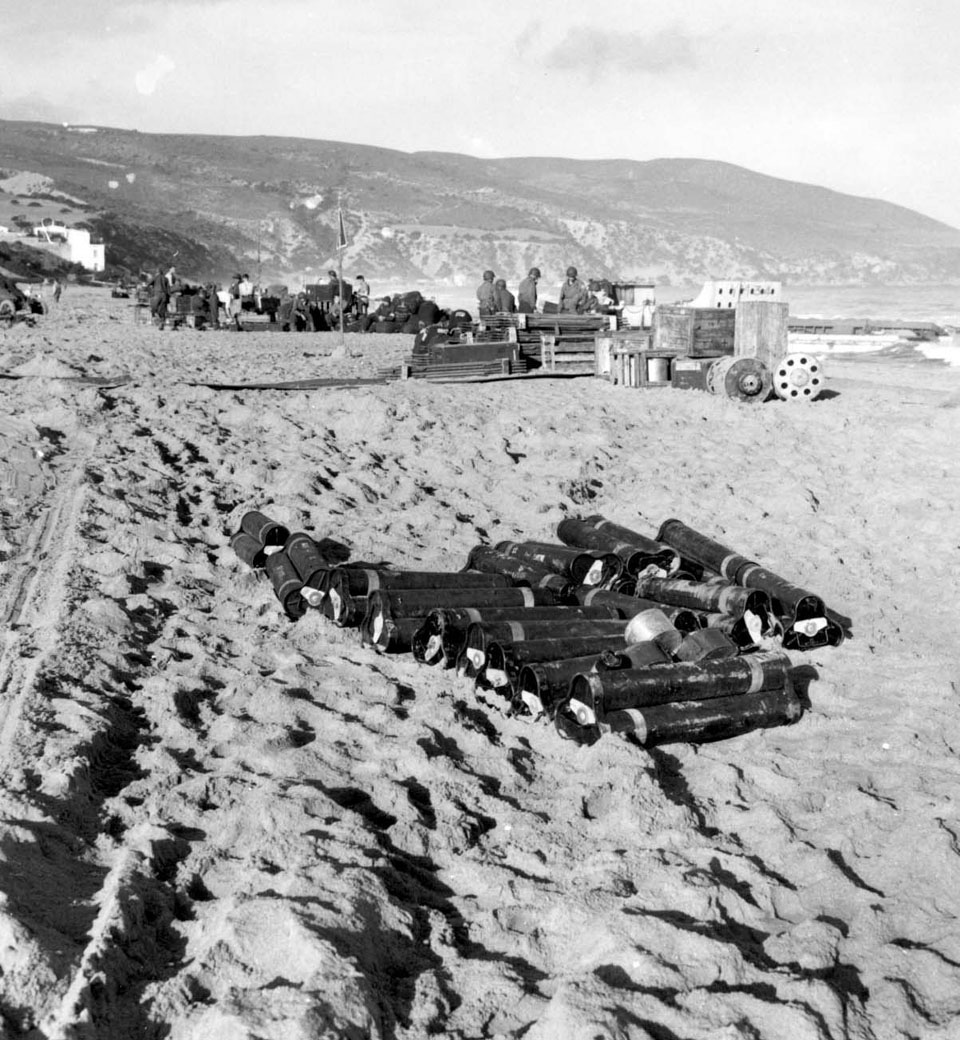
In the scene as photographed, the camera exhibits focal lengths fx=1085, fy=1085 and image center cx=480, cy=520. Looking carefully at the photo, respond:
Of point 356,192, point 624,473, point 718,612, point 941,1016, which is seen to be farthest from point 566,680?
point 356,192

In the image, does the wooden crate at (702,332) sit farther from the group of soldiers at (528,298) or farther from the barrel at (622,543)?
the barrel at (622,543)

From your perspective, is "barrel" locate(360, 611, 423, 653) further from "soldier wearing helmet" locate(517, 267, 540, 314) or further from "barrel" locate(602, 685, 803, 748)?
"soldier wearing helmet" locate(517, 267, 540, 314)

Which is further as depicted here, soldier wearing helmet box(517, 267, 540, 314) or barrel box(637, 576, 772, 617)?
soldier wearing helmet box(517, 267, 540, 314)

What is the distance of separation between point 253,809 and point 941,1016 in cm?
226

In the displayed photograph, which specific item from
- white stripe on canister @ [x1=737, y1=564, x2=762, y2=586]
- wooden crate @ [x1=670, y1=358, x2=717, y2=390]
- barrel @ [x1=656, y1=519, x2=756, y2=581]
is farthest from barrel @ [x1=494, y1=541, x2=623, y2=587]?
wooden crate @ [x1=670, y1=358, x2=717, y2=390]

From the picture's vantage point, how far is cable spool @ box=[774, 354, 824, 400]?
42.0ft

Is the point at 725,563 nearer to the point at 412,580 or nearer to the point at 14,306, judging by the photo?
the point at 412,580

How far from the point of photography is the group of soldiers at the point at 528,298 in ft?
57.6

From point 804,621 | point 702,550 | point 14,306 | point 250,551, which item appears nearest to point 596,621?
point 804,621

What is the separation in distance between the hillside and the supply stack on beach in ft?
190

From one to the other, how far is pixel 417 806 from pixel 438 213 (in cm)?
11434

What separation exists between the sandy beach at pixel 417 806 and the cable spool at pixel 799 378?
4.41m

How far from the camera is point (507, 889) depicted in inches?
137

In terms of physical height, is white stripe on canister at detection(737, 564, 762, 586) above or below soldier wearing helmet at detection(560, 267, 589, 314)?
below
